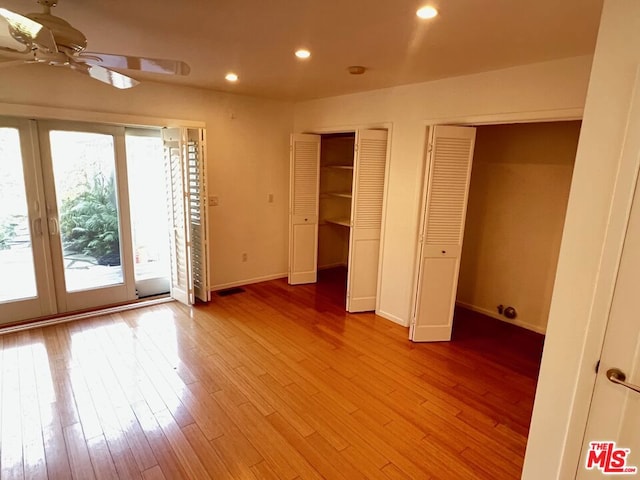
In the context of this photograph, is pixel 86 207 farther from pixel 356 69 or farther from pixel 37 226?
pixel 356 69

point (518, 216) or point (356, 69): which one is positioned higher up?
point (356, 69)

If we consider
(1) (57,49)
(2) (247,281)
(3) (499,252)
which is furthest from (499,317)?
(1) (57,49)

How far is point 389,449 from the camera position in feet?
7.17

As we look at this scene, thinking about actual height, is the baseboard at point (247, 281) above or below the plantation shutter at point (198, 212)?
below

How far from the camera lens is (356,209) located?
4.04 m

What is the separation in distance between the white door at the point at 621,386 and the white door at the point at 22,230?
4.52m

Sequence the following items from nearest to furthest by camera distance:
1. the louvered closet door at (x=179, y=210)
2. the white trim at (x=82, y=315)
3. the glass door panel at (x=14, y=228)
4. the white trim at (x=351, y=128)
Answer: the glass door panel at (x=14, y=228), the white trim at (x=82, y=315), the white trim at (x=351, y=128), the louvered closet door at (x=179, y=210)

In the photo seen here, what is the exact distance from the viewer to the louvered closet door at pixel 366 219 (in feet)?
12.8

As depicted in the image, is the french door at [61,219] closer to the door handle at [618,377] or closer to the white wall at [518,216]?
the white wall at [518,216]

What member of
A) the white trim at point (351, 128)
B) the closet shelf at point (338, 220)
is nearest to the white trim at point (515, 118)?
the white trim at point (351, 128)

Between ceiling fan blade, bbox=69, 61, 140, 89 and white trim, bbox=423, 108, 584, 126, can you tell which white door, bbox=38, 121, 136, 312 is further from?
white trim, bbox=423, 108, 584, 126

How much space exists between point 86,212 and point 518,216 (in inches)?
187

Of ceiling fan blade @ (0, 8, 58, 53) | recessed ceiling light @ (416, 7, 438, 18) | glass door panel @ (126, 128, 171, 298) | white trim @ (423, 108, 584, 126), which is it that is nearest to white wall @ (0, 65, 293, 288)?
glass door panel @ (126, 128, 171, 298)

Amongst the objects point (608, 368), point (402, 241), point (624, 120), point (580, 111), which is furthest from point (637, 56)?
point (402, 241)
